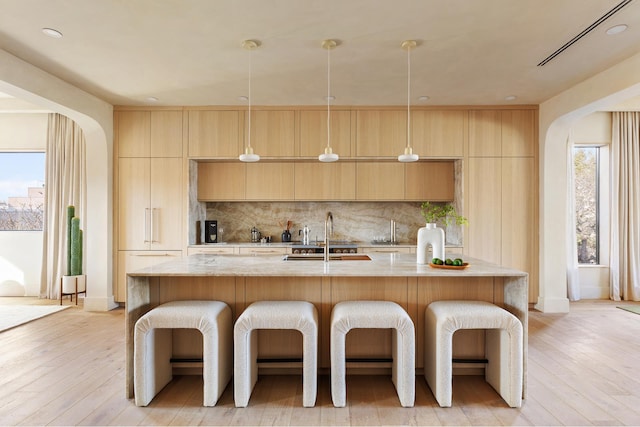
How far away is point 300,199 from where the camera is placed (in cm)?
532

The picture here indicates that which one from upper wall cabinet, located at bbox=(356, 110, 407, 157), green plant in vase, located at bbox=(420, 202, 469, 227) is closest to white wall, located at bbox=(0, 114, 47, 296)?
upper wall cabinet, located at bbox=(356, 110, 407, 157)

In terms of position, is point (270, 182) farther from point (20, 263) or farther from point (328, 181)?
point (20, 263)

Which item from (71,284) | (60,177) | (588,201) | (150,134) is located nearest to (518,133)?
(588,201)

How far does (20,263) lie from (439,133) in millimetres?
6600

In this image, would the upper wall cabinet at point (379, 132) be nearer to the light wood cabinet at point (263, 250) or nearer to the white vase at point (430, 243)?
the light wood cabinet at point (263, 250)

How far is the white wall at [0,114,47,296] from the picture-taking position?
19.2 ft

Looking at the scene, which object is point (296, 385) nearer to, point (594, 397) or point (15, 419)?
point (15, 419)

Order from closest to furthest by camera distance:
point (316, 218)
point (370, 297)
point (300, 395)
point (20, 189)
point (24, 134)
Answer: point (300, 395) → point (370, 297) → point (316, 218) → point (24, 134) → point (20, 189)

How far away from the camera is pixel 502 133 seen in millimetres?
5078

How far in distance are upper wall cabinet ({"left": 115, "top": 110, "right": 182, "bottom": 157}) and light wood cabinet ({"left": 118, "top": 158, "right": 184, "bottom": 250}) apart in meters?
0.11

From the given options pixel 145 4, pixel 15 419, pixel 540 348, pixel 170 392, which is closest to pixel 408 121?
pixel 540 348

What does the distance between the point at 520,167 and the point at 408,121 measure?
1685 millimetres

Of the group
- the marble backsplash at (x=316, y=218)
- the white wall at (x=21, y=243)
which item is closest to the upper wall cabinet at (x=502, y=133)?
the marble backsplash at (x=316, y=218)

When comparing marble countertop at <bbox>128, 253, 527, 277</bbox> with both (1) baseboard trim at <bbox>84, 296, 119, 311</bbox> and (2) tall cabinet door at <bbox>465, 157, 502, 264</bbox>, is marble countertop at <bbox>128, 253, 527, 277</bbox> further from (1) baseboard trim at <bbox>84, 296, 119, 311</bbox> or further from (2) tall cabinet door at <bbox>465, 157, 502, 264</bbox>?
(1) baseboard trim at <bbox>84, 296, 119, 311</bbox>
